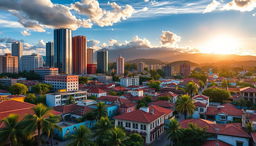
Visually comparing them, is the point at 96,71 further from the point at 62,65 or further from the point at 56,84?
the point at 56,84

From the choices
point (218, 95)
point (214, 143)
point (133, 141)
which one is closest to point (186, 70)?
point (218, 95)

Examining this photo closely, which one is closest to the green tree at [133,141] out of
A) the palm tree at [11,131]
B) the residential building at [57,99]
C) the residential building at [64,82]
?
the palm tree at [11,131]

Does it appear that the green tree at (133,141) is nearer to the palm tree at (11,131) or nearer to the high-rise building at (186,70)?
the palm tree at (11,131)

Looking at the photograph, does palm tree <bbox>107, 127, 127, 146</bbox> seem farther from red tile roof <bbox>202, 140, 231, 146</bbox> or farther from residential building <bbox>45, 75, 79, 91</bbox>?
residential building <bbox>45, 75, 79, 91</bbox>

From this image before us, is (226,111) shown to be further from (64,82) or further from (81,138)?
(64,82)

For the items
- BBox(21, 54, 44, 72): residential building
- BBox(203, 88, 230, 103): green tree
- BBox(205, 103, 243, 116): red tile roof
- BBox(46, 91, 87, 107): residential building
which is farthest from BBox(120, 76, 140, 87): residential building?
BBox(21, 54, 44, 72): residential building

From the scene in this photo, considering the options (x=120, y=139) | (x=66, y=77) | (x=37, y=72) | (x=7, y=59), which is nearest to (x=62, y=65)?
(x=37, y=72)

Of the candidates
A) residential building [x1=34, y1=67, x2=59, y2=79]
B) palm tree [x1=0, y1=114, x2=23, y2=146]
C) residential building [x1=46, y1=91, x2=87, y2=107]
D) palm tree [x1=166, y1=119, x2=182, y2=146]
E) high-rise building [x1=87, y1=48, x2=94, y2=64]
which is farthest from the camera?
high-rise building [x1=87, y1=48, x2=94, y2=64]
